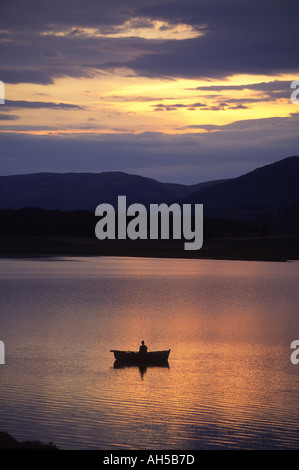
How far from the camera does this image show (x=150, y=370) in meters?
27.2

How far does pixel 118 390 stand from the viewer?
76.8 ft

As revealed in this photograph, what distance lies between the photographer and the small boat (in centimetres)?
2795

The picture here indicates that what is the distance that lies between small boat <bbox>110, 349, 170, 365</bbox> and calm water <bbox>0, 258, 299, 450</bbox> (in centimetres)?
46

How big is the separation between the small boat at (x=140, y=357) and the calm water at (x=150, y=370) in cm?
46

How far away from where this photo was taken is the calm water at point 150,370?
18.8m

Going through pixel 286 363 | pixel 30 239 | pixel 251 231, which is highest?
pixel 251 231

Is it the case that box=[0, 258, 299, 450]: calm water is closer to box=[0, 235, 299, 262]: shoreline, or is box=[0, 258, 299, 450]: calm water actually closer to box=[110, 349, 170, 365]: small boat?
box=[110, 349, 170, 365]: small boat

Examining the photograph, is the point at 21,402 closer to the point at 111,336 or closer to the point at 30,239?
the point at 111,336

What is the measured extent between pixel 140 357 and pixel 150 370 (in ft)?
3.67
